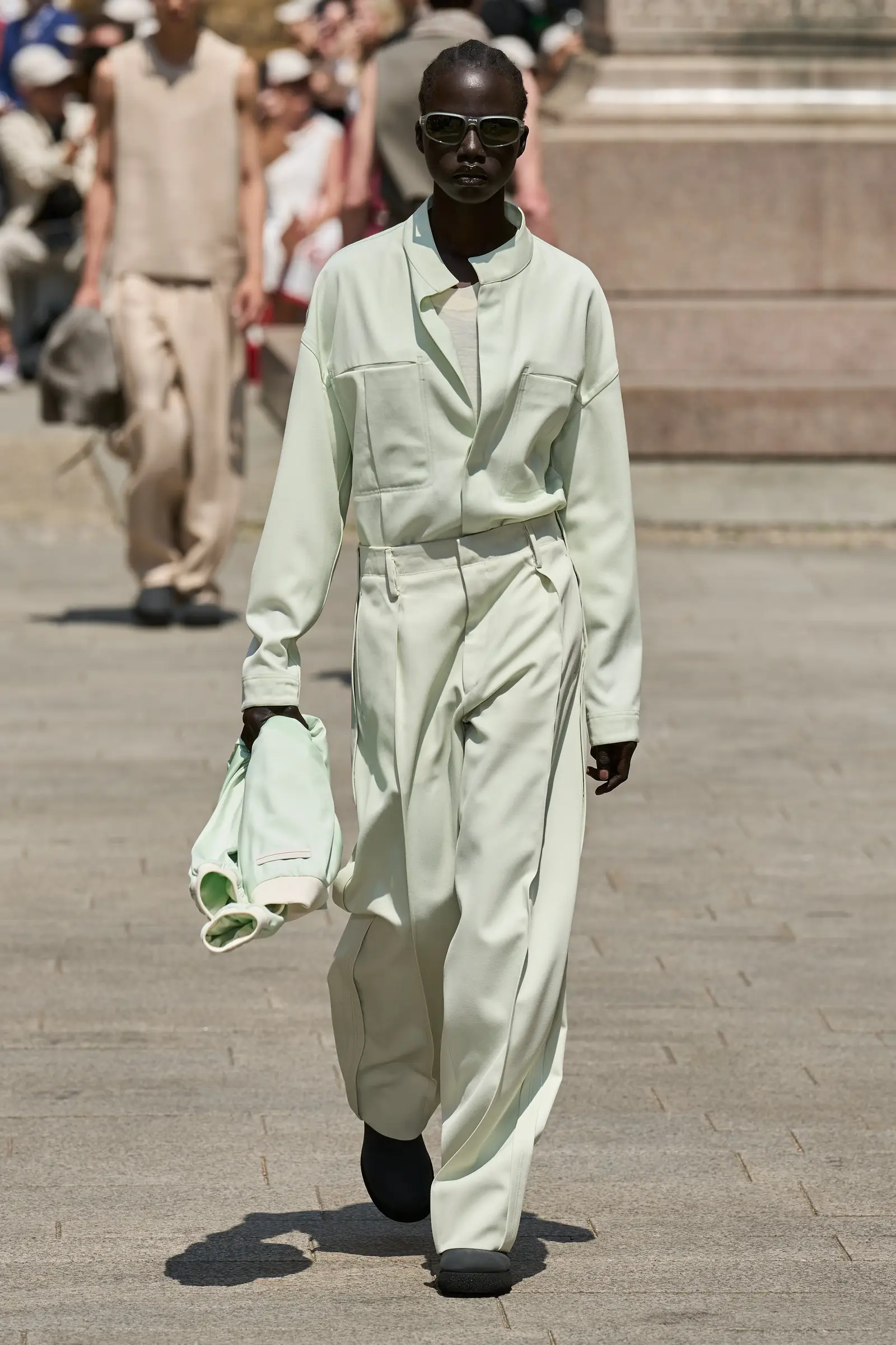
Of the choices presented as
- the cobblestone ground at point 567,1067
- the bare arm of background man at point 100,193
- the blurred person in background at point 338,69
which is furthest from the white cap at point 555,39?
the cobblestone ground at point 567,1067

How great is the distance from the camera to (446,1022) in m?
4.22

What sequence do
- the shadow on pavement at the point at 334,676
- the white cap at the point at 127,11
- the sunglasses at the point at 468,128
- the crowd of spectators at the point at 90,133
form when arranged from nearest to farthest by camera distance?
1. the sunglasses at the point at 468,128
2. the shadow on pavement at the point at 334,676
3. the crowd of spectators at the point at 90,133
4. the white cap at the point at 127,11

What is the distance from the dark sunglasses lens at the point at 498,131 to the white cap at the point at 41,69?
13.7 metres

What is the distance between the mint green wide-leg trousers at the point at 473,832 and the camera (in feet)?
13.8

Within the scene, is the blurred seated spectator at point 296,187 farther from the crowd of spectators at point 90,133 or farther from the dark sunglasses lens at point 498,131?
the dark sunglasses lens at point 498,131

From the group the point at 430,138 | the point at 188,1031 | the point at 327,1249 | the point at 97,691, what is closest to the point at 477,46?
the point at 430,138

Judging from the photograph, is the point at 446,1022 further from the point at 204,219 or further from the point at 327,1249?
the point at 204,219

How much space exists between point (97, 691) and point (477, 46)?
17.0ft

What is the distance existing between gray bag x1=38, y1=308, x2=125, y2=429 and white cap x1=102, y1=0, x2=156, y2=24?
253 inches

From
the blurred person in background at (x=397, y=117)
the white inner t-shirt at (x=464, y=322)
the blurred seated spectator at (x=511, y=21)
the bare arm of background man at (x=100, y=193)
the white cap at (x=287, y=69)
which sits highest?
the white inner t-shirt at (x=464, y=322)

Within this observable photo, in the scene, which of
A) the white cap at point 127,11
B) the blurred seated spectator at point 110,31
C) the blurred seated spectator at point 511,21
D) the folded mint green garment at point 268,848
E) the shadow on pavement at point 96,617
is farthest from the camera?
the blurred seated spectator at point 511,21

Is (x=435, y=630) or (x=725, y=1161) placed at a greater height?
(x=435, y=630)

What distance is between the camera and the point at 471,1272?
13.8ft

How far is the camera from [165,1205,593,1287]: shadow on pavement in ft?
14.2
